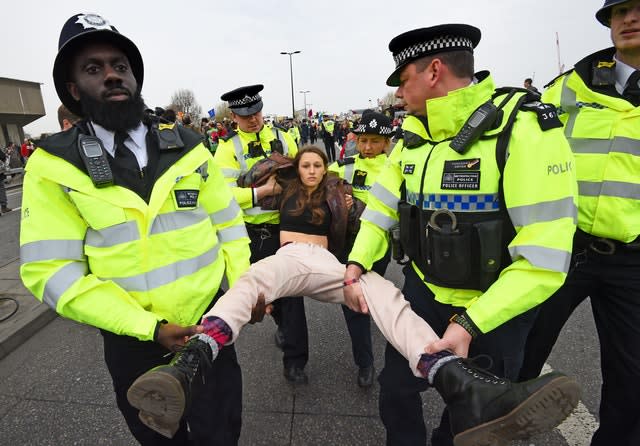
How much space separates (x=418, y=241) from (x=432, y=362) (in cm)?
55

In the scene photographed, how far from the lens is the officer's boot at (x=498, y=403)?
3.77 ft

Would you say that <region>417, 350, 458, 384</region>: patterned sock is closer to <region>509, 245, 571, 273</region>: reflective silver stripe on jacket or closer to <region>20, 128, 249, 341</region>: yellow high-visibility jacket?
<region>509, 245, 571, 273</region>: reflective silver stripe on jacket

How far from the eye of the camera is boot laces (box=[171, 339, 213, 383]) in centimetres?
140

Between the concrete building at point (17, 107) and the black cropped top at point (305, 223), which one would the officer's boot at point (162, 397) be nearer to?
the black cropped top at point (305, 223)

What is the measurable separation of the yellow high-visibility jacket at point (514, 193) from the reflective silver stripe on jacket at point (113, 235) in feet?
4.00

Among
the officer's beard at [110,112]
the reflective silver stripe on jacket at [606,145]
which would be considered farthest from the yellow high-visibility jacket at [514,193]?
the officer's beard at [110,112]

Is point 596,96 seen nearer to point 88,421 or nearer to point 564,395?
point 564,395

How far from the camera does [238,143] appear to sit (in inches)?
130

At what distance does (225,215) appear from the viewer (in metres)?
1.90

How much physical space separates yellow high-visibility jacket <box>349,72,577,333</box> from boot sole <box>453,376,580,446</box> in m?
0.26

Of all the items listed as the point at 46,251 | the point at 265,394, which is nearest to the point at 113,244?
the point at 46,251

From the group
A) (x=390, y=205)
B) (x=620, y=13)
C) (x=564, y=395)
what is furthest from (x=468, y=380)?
(x=620, y=13)

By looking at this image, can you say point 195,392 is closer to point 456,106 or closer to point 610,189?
point 456,106

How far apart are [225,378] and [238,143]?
2.14 metres
